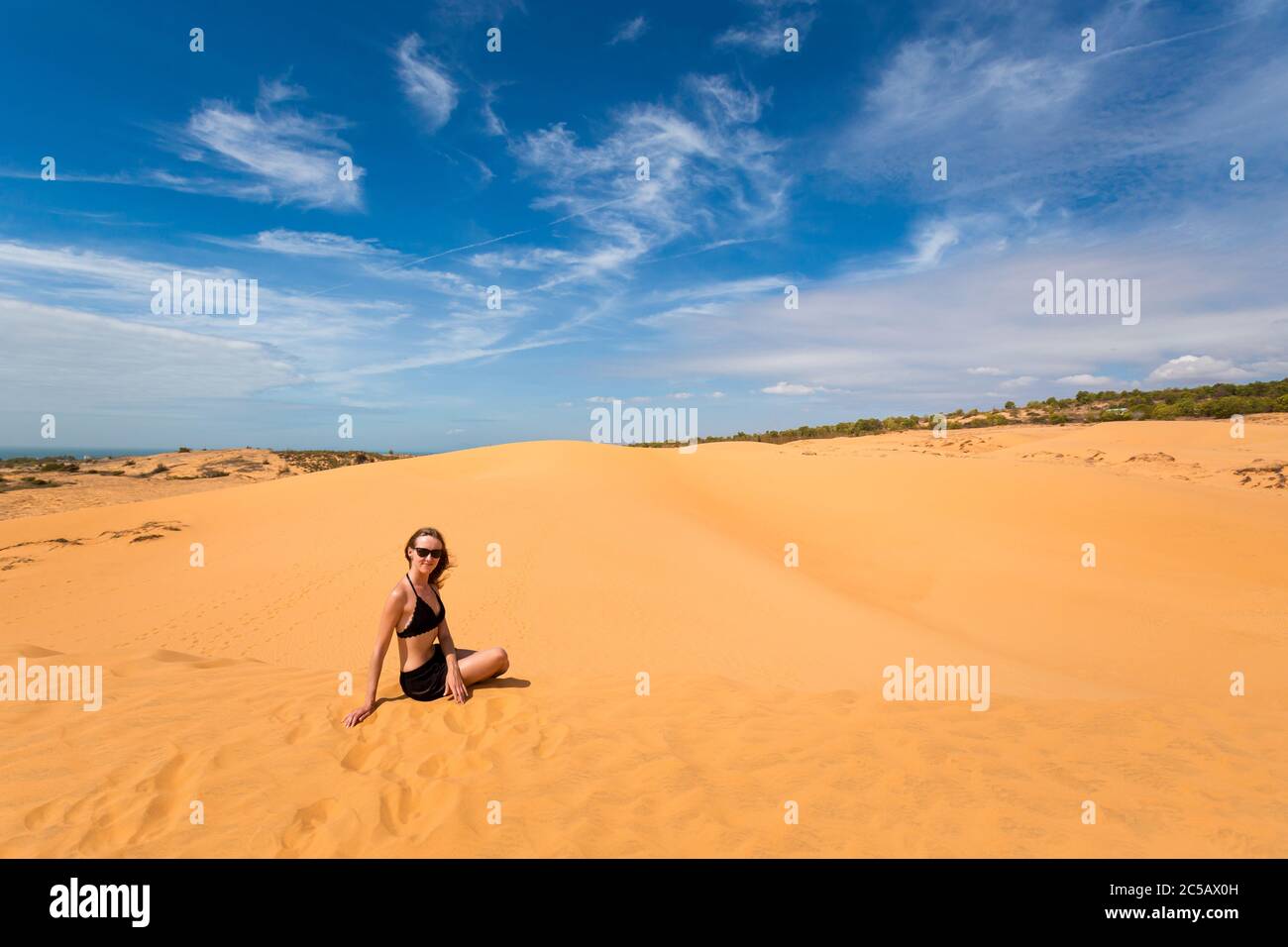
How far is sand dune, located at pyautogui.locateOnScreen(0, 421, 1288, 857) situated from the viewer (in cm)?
365

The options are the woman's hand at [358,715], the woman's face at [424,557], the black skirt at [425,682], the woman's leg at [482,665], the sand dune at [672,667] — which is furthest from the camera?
the woman's leg at [482,665]

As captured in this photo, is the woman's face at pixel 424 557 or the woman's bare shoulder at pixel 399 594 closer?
the woman's bare shoulder at pixel 399 594

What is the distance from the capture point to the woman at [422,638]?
4961mm

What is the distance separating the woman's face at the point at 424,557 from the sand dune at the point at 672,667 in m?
1.29

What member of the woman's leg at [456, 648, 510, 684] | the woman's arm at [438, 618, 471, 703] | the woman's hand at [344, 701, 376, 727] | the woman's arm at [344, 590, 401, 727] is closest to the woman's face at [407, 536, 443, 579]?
the woman's arm at [344, 590, 401, 727]

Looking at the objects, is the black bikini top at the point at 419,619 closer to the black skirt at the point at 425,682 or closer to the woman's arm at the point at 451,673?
the woman's arm at the point at 451,673

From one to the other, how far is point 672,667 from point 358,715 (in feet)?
12.0

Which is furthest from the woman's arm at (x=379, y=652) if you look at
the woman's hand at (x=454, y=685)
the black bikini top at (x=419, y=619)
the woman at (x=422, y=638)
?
the woman's hand at (x=454, y=685)

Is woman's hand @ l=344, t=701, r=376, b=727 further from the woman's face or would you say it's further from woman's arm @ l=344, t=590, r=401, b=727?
the woman's face

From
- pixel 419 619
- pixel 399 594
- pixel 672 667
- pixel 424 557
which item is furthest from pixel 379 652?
pixel 672 667

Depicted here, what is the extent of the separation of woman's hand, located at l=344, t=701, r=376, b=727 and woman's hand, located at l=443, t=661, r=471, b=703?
2.16ft
